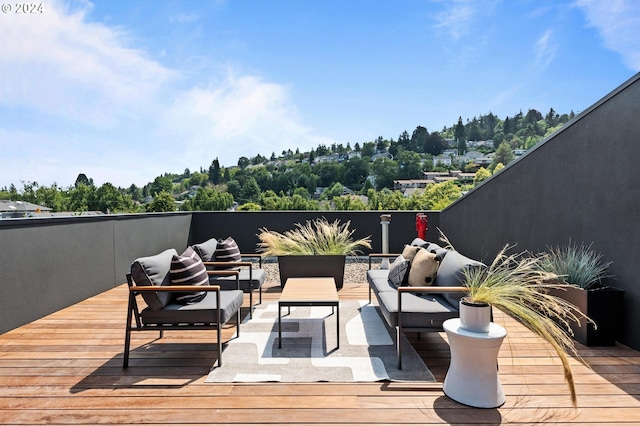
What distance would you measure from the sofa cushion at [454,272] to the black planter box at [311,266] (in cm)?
244

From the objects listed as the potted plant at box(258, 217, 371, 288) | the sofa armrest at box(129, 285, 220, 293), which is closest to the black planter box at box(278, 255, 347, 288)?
Result: the potted plant at box(258, 217, 371, 288)

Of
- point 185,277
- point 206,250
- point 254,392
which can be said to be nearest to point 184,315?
point 185,277

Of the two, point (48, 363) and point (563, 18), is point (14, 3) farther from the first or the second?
point (563, 18)

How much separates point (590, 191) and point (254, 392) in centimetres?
361

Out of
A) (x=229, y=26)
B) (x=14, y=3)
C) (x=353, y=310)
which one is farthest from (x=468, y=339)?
(x=229, y=26)

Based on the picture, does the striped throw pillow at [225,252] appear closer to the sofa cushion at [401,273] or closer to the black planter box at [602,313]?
the sofa cushion at [401,273]

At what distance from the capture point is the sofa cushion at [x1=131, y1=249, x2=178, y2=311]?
3014 mm

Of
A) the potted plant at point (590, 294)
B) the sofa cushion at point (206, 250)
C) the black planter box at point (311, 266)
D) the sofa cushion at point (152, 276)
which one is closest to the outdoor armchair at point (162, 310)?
the sofa cushion at point (152, 276)

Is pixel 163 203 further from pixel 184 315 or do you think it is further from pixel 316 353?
pixel 316 353

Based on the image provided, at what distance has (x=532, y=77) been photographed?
6025cm

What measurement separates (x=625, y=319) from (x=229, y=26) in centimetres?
1545

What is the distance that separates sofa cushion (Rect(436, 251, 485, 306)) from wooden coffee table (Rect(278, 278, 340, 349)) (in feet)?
3.08

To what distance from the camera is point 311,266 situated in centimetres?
585

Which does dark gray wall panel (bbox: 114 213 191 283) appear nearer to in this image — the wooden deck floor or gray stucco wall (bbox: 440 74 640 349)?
the wooden deck floor
